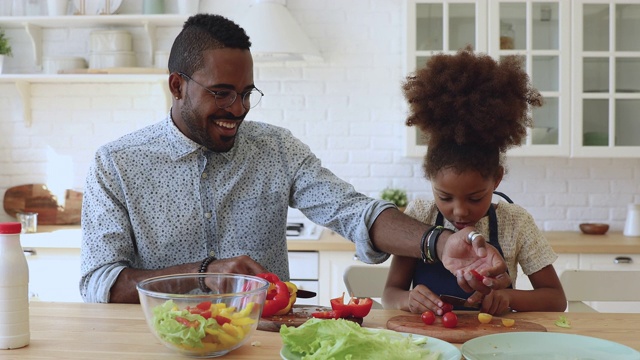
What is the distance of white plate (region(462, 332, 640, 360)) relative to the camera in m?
1.42

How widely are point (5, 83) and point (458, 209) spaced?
300 cm

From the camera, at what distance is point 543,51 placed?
3760mm

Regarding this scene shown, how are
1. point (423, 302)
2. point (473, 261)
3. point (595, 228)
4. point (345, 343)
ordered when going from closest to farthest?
point (345, 343) → point (473, 261) → point (423, 302) → point (595, 228)

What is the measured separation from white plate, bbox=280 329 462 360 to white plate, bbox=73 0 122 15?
304cm

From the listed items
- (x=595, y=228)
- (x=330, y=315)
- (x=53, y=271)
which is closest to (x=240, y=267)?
(x=330, y=315)

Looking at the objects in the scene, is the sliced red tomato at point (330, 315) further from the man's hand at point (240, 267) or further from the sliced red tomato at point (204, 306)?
the sliced red tomato at point (204, 306)

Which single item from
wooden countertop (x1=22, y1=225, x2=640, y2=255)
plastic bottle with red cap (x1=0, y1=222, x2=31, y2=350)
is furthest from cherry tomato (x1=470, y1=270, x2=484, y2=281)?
wooden countertop (x1=22, y1=225, x2=640, y2=255)

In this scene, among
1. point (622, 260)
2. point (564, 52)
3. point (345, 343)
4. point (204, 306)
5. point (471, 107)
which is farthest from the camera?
point (564, 52)

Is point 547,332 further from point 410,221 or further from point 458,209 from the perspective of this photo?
point 458,209

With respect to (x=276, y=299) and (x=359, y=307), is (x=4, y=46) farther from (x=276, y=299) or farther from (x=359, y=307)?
(x=359, y=307)

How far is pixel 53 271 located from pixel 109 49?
1.17 metres

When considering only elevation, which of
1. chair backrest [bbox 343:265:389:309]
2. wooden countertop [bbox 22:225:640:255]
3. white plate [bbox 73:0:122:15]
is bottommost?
wooden countertop [bbox 22:225:640:255]

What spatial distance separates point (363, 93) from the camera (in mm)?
4133

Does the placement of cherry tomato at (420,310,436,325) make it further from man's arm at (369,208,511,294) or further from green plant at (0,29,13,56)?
green plant at (0,29,13,56)
